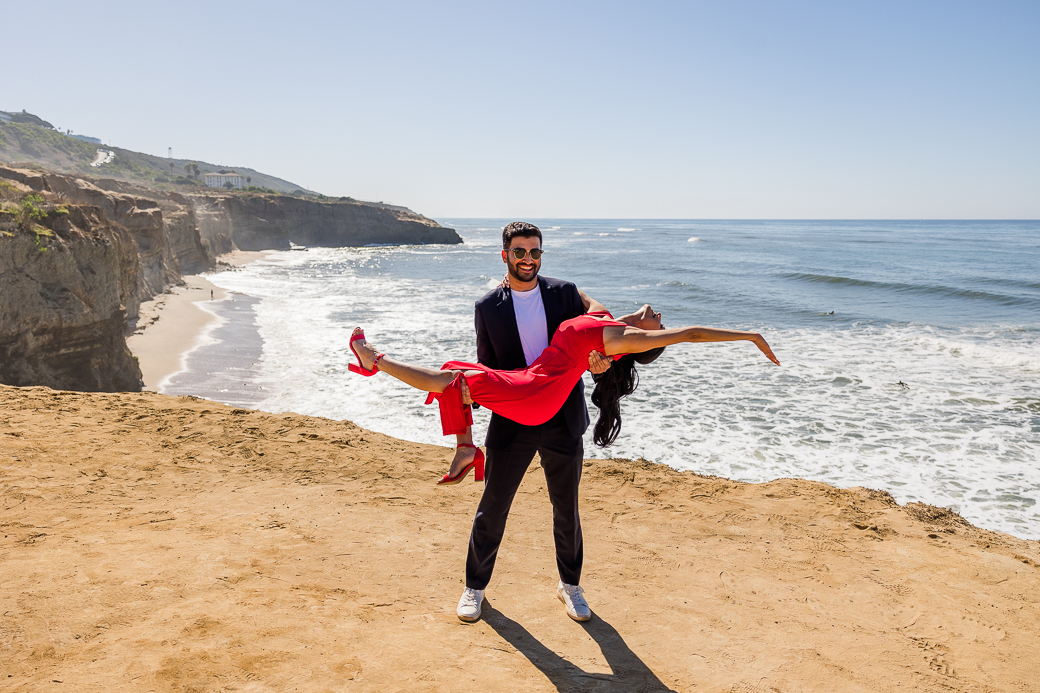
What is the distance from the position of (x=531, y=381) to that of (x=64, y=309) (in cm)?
966

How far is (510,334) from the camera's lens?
332 cm

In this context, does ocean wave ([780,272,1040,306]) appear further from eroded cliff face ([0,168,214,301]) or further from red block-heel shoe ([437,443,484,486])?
eroded cliff face ([0,168,214,301])

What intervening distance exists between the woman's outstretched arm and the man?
43cm

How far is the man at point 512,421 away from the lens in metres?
3.28

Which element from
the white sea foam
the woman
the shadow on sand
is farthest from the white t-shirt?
the white sea foam

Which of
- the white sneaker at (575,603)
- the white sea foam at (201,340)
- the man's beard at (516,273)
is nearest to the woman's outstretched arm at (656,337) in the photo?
the man's beard at (516,273)

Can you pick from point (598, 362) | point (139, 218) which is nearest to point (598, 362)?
point (598, 362)

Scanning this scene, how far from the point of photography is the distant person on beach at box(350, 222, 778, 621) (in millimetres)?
3047

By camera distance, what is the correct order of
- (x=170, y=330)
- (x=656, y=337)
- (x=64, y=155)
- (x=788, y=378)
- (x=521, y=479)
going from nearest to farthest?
(x=656, y=337), (x=521, y=479), (x=788, y=378), (x=170, y=330), (x=64, y=155)

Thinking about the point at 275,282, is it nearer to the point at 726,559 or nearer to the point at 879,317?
the point at 879,317

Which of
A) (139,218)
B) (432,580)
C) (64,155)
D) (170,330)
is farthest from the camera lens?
(64,155)

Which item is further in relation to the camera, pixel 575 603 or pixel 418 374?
pixel 575 603

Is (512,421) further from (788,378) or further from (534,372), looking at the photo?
(788,378)

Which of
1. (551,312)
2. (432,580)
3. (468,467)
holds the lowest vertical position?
(432,580)
